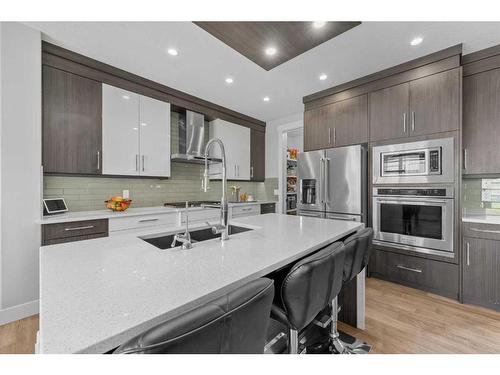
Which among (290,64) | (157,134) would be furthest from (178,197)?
(290,64)

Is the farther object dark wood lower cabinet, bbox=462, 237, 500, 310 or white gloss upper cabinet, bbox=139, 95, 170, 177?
white gloss upper cabinet, bbox=139, 95, 170, 177

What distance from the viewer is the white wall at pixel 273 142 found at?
4468 mm

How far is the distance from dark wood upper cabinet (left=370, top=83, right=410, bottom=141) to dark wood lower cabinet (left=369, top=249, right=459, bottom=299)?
1.43 meters

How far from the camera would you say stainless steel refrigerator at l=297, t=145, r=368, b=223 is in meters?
2.78

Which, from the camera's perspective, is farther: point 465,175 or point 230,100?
point 230,100

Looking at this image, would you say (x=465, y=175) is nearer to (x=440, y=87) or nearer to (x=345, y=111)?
(x=440, y=87)

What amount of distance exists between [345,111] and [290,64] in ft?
3.50

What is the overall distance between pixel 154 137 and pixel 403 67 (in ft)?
10.3

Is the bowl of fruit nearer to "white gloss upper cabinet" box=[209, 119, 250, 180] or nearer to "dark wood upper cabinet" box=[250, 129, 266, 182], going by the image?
"white gloss upper cabinet" box=[209, 119, 250, 180]

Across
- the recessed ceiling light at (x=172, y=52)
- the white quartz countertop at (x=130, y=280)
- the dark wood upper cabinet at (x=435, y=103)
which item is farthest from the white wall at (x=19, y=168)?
the dark wood upper cabinet at (x=435, y=103)

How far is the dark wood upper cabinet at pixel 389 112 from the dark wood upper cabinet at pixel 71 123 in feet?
10.8

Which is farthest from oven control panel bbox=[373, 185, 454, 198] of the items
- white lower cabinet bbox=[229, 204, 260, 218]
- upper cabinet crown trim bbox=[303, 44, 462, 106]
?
white lower cabinet bbox=[229, 204, 260, 218]

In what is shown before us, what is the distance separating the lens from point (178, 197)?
11.8 ft

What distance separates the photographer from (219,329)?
0.51m
